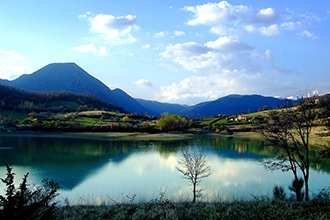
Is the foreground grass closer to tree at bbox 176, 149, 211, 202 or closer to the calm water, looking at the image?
tree at bbox 176, 149, 211, 202

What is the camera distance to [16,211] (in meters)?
6.24

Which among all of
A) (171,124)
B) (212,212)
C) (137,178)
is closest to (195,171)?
(137,178)

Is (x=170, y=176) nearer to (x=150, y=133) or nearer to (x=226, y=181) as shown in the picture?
(x=226, y=181)

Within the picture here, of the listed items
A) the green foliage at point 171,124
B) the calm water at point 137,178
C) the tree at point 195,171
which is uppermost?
the green foliage at point 171,124

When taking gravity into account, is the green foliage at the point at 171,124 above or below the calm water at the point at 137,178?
above

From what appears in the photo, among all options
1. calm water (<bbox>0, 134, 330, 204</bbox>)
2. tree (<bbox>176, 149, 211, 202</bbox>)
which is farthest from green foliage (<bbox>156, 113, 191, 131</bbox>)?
tree (<bbox>176, 149, 211, 202</bbox>)

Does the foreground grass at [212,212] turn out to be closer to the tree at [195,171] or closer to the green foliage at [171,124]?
the tree at [195,171]

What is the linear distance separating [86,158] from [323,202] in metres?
45.8

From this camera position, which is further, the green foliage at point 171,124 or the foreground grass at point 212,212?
the green foliage at point 171,124

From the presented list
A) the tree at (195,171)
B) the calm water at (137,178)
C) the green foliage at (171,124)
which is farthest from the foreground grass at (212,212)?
the green foliage at (171,124)

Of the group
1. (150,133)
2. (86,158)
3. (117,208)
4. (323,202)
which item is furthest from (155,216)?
(150,133)

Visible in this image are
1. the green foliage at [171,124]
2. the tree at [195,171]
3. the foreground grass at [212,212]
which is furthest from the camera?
the green foliage at [171,124]

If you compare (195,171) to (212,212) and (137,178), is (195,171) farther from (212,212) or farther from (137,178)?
(212,212)

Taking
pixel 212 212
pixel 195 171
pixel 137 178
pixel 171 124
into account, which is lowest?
pixel 137 178
